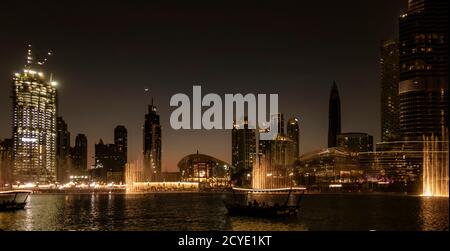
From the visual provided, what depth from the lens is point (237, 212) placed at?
6425cm

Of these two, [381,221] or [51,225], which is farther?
[381,221]

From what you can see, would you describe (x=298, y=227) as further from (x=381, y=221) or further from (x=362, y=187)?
(x=362, y=187)
